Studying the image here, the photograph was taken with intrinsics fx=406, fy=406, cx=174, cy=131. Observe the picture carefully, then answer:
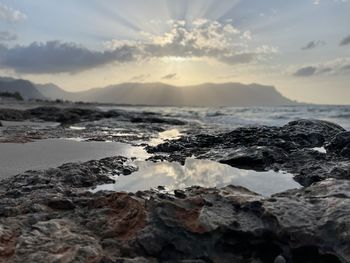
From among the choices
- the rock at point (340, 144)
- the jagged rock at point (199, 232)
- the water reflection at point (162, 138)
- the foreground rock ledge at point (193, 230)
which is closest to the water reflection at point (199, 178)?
the foreground rock ledge at point (193, 230)

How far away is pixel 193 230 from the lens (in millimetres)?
4238

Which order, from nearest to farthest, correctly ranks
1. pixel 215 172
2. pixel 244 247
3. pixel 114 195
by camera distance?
pixel 244 247, pixel 114 195, pixel 215 172

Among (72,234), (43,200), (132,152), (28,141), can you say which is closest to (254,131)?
(132,152)

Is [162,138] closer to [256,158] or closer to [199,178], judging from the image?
[256,158]

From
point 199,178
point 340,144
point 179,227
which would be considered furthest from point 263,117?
point 179,227

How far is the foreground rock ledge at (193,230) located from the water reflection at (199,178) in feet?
6.91

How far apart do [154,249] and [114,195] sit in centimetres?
140

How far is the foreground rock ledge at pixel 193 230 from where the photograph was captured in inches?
156

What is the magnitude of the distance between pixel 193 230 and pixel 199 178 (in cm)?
393

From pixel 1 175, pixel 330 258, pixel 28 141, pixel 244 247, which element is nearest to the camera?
pixel 330 258

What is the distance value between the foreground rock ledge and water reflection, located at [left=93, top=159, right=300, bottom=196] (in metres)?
2.11

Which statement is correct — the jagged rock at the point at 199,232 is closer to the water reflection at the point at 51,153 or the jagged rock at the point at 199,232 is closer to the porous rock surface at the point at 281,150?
the porous rock surface at the point at 281,150

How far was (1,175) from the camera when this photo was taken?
7.97m

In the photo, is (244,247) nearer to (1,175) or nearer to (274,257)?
(274,257)
